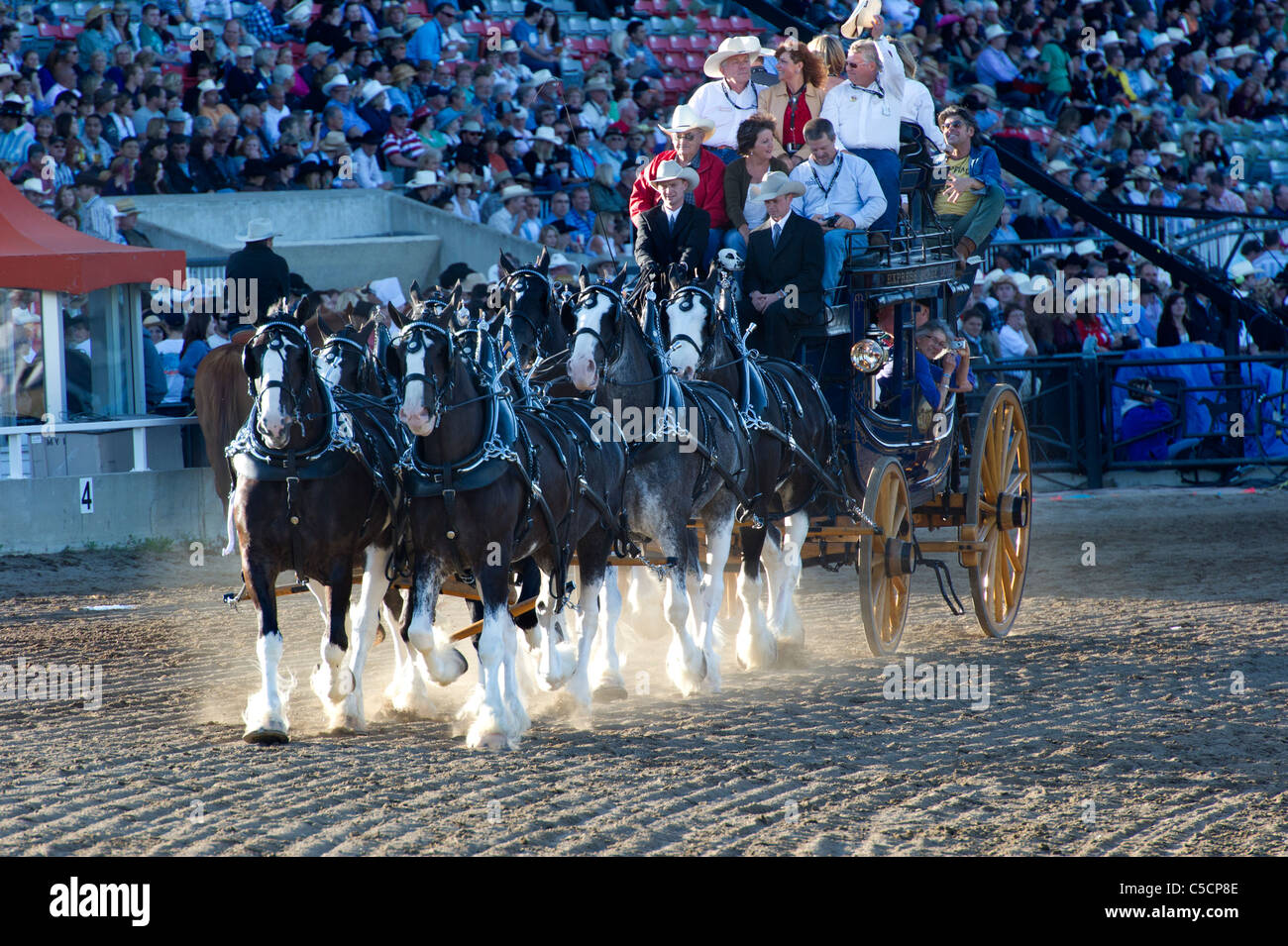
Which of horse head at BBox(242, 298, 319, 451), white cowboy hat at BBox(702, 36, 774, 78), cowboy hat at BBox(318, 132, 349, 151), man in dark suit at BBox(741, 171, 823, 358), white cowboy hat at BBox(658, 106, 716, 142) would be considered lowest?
horse head at BBox(242, 298, 319, 451)

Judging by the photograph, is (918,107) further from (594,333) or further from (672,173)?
(594,333)

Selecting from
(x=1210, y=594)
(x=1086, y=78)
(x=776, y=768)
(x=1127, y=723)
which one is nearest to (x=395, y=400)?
(x=776, y=768)

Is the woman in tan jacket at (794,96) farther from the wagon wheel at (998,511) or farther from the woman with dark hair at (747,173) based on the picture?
the wagon wheel at (998,511)

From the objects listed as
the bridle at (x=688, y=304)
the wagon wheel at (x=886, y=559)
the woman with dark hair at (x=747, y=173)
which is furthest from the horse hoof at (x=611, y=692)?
the woman with dark hair at (x=747, y=173)

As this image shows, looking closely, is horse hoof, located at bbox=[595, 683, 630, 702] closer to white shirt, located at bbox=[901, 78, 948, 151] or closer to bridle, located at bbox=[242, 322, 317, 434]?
bridle, located at bbox=[242, 322, 317, 434]

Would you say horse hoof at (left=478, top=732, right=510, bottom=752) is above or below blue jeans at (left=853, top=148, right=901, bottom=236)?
below

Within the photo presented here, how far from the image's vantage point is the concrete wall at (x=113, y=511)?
13.2m

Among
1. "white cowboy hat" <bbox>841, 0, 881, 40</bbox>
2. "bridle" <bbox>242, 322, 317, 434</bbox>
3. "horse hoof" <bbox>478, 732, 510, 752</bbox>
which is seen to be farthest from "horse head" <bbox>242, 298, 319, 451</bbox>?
"white cowboy hat" <bbox>841, 0, 881, 40</bbox>

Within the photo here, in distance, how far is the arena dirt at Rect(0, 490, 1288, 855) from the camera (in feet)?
18.6

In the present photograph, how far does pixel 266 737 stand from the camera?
707 cm

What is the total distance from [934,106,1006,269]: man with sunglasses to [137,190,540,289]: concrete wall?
738cm

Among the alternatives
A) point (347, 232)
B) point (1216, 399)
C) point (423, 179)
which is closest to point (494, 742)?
point (1216, 399)

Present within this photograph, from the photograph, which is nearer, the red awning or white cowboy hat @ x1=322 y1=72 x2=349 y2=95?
the red awning

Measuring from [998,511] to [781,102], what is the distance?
305cm
